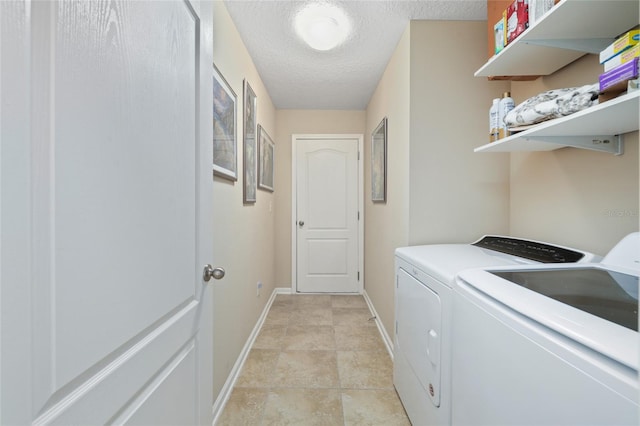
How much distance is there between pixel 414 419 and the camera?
1.43 meters

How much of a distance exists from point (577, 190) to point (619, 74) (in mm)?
697

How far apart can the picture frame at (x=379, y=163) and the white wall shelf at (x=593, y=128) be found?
48.7 inches

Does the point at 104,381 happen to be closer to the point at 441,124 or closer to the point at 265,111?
the point at 441,124

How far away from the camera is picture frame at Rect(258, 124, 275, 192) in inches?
107

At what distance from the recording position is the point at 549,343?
580 mm

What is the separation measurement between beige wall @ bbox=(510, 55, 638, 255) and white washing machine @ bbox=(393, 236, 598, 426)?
163 mm

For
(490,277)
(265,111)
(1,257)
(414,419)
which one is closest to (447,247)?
(490,277)

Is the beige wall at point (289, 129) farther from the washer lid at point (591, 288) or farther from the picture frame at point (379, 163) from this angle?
the washer lid at point (591, 288)

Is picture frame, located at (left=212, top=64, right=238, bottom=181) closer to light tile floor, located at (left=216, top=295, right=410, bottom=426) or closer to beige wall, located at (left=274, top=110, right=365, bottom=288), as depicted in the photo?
light tile floor, located at (left=216, top=295, right=410, bottom=426)

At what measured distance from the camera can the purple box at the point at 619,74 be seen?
0.76 m

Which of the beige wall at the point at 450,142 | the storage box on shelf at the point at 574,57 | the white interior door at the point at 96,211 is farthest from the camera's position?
the beige wall at the point at 450,142

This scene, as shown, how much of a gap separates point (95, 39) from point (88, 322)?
494mm

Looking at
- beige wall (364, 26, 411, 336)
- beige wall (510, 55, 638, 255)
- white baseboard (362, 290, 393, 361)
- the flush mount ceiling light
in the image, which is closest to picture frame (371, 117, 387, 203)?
beige wall (364, 26, 411, 336)

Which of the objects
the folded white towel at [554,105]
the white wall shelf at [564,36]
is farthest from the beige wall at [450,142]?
the folded white towel at [554,105]
